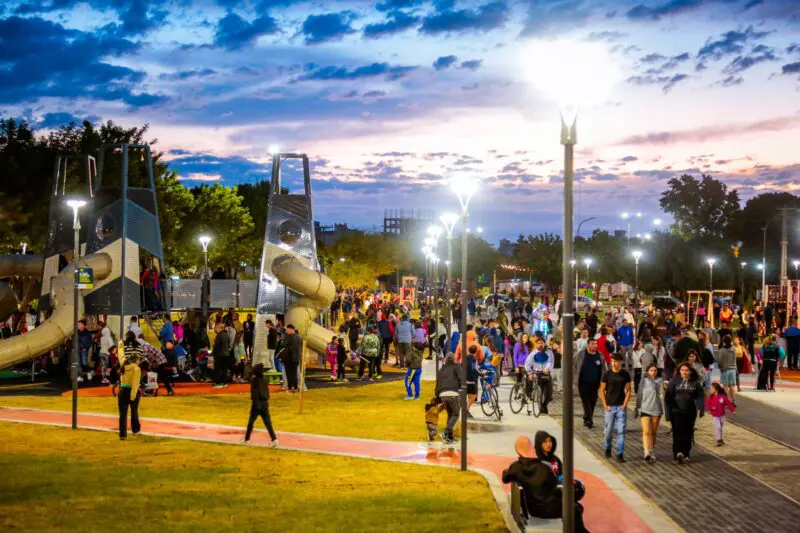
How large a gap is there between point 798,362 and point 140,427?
85.7ft

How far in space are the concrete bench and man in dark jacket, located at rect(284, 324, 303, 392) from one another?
1567 centimetres

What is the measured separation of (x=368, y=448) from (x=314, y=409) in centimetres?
569

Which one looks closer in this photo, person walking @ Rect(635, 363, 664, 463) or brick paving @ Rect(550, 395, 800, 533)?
brick paving @ Rect(550, 395, 800, 533)

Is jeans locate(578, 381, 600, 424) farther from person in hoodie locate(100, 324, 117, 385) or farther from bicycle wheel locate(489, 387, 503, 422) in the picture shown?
person in hoodie locate(100, 324, 117, 385)

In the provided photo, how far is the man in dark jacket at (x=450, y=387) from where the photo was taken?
18.0m

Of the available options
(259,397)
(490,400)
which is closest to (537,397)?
(490,400)

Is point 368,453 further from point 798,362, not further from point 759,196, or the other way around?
point 759,196

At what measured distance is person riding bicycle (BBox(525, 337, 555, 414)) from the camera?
2220cm

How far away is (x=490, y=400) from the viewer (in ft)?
72.3

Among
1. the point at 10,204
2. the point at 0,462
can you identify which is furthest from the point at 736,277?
the point at 0,462

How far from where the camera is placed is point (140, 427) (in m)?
19.7

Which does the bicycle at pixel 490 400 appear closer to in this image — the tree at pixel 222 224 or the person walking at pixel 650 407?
the person walking at pixel 650 407

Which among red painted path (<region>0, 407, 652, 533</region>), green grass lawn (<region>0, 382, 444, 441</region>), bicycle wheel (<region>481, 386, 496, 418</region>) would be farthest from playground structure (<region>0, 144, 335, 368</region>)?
red painted path (<region>0, 407, 652, 533</region>)

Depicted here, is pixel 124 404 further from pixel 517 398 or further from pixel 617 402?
pixel 517 398
